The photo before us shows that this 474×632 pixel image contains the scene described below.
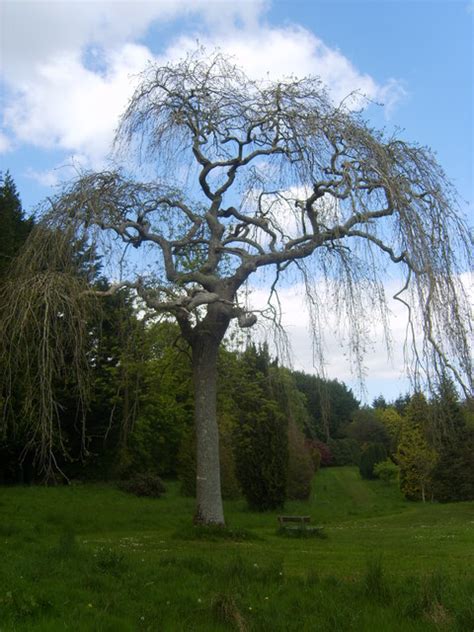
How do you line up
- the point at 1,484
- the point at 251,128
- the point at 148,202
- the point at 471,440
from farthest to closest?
the point at 1,484 < the point at 471,440 < the point at 148,202 < the point at 251,128

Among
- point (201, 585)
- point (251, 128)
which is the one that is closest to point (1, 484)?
point (251, 128)

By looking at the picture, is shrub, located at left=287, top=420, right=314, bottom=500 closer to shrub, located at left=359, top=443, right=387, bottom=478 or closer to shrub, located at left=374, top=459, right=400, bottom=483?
shrub, located at left=374, top=459, right=400, bottom=483

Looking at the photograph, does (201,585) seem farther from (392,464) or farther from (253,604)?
(392,464)

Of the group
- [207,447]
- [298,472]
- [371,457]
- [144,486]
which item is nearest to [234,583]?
[207,447]

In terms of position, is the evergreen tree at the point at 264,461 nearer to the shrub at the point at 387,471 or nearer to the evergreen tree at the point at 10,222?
the evergreen tree at the point at 10,222

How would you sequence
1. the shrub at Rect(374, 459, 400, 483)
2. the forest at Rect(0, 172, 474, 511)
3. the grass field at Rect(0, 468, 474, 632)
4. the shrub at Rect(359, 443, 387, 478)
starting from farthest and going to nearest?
the shrub at Rect(359, 443, 387, 478), the shrub at Rect(374, 459, 400, 483), the forest at Rect(0, 172, 474, 511), the grass field at Rect(0, 468, 474, 632)

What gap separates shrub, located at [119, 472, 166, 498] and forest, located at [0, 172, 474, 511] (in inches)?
2.0

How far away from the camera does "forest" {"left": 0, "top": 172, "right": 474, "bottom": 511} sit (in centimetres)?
921

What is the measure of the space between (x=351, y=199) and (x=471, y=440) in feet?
52.1

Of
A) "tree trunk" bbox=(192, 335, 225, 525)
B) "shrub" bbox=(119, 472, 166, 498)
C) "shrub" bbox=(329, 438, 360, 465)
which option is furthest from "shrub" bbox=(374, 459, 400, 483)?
"tree trunk" bbox=(192, 335, 225, 525)

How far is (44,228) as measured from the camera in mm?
9836

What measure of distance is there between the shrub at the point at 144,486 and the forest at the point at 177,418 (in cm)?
5

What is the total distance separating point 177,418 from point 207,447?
15323 mm

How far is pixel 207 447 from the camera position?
11758 millimetres
